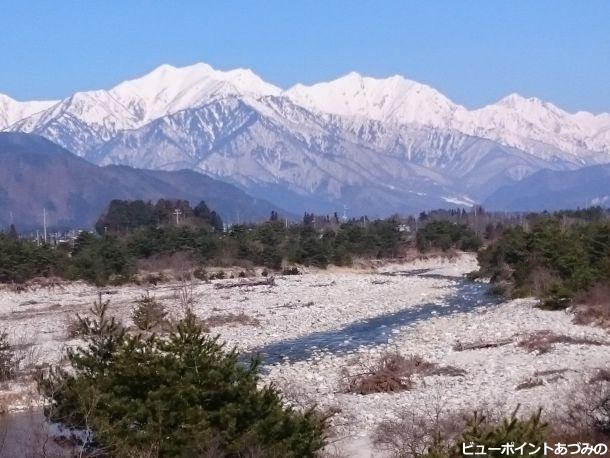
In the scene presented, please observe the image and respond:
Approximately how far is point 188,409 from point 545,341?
690 inches

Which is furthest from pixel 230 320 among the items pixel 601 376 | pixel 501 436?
pixel 501 436

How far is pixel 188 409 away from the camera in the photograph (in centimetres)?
1151

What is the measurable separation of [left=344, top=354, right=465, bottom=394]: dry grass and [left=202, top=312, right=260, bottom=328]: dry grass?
13.5 metres

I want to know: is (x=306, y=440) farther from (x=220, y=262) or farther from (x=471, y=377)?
(x=220, y=262)

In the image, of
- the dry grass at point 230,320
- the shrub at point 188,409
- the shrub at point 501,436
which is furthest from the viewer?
the dry grass at point 230,320

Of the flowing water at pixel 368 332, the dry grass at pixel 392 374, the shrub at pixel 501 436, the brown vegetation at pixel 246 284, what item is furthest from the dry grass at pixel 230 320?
the shrub at pixel 501 436

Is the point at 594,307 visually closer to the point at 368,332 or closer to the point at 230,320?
the point at 368,332

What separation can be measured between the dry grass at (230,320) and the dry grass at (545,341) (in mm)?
13068

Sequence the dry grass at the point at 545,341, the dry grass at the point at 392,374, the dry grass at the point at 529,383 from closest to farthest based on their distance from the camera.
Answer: the dry grass at the point at 529,383 → the dry grass at the point at 392,374 → the dry grass at the point at 545,341

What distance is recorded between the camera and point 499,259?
58.1 metres

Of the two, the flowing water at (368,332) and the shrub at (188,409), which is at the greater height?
the shrub at (188,409)

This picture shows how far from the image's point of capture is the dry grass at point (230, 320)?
37125 millimetres

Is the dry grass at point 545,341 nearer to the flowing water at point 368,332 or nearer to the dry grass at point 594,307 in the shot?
the dry grass at point 594,307

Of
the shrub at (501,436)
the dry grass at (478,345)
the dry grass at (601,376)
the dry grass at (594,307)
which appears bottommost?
the dry grass at (478,345)
